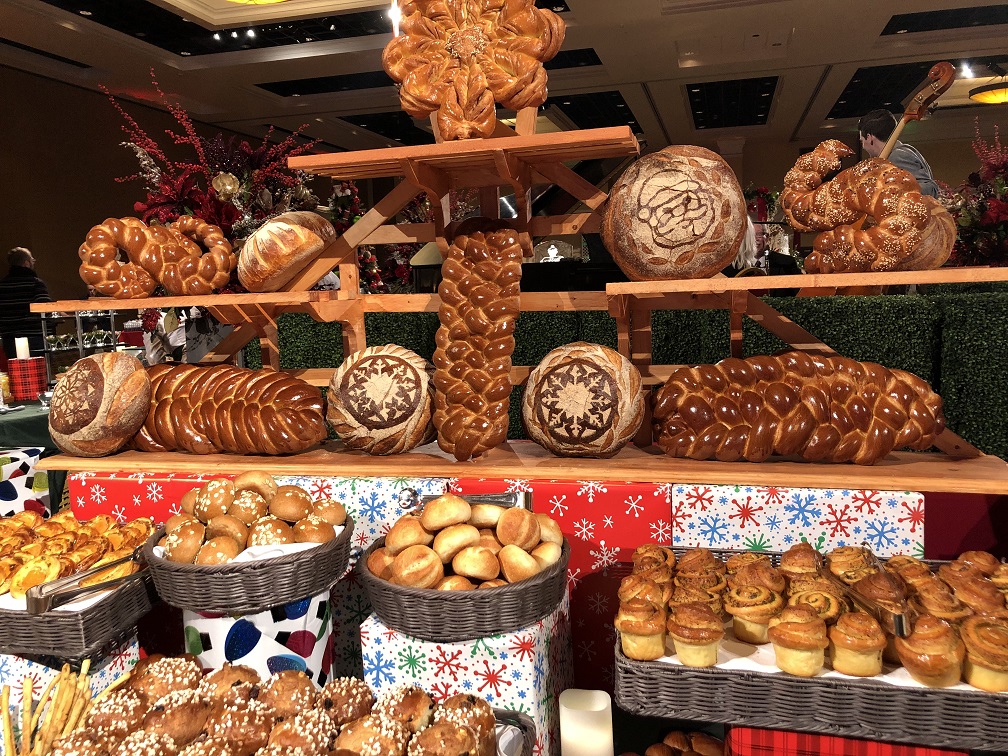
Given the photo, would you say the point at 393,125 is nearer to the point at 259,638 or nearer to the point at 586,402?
the point at 586,402

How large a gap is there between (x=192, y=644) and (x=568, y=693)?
0.96 metres

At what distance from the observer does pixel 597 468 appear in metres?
2.25

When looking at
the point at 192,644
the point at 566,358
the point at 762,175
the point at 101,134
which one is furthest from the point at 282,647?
the point at 762,175

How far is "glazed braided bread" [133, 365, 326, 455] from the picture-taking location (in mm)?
2543

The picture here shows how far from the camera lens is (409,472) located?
2.36 metres

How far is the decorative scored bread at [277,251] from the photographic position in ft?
8.38

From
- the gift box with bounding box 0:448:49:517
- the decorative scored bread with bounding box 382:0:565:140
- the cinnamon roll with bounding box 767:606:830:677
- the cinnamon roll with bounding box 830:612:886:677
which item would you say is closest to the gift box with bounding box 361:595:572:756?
the cinnamon roll with bounding box 767:606:830:677

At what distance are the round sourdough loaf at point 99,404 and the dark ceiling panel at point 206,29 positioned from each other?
17.7 ft

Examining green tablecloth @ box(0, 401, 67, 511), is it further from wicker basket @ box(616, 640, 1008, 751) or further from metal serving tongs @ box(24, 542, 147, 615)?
wicker basket @ box(616, 640, 1008, 751)

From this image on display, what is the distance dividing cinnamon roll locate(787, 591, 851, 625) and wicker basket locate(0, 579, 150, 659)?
1643 millimetres

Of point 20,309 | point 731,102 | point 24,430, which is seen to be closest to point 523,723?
point 24,430

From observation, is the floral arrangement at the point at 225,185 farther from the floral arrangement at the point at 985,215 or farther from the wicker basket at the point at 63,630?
the floral arrangement at the point at 985,215

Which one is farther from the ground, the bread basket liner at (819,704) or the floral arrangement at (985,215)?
the floral arrangement at (985,215)

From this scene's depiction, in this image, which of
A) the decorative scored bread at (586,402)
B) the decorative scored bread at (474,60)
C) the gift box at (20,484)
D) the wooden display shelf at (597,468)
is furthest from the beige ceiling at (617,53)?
the wooden display shelf at (597,468)
